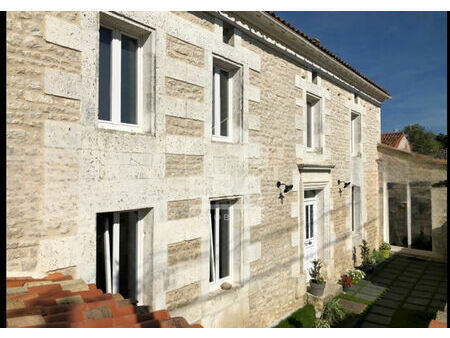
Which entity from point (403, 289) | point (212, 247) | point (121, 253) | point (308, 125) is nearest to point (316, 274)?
point (403, 289)

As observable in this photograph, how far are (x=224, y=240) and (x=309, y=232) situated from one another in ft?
10.3

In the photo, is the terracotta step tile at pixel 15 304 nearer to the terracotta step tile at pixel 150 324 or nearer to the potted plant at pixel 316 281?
the terracotta step tile at pixel 150 324

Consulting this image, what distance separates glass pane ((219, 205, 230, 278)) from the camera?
5449 mm

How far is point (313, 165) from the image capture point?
7.29 meters

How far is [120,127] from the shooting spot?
4.03 meters

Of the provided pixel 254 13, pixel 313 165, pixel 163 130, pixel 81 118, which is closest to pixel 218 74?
pixel 254 13

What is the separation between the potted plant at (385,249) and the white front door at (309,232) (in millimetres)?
4322

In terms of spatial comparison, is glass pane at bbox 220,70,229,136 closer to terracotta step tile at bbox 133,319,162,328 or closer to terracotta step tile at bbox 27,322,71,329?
terracotta step tile at bbox 133,319,162,328

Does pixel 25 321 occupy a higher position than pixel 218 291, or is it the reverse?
pixel 25 321

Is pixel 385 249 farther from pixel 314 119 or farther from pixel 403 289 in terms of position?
pixel 314 119

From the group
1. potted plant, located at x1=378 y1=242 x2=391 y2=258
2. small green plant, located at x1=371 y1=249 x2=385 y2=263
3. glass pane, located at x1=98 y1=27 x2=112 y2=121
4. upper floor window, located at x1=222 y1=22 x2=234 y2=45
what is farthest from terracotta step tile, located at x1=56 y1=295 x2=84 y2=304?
potted plant, located at x1=378 y1=242 x2=391 y2=258

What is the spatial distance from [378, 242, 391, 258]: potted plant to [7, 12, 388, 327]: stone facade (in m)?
4.95

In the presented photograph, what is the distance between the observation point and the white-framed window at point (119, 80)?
12.8ft

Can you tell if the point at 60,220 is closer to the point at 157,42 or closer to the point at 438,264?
the point at 157,42
